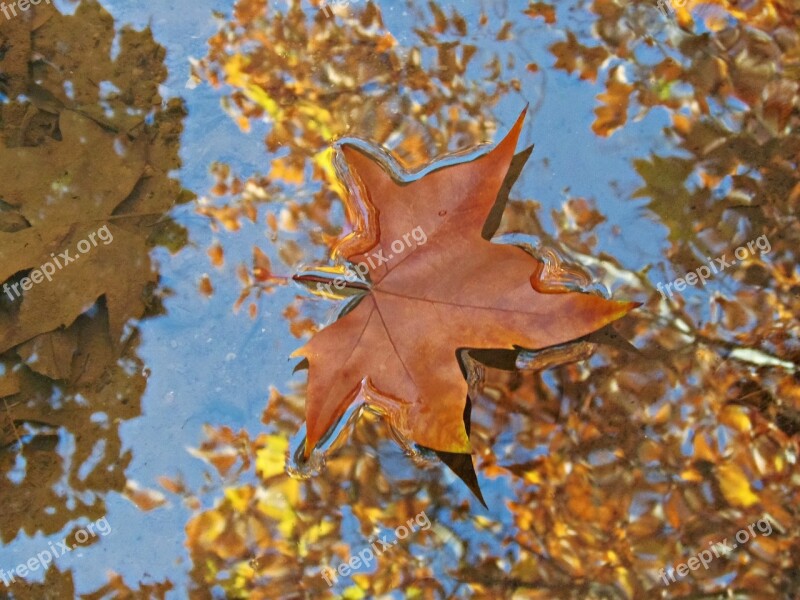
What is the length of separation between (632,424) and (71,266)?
5.04ft

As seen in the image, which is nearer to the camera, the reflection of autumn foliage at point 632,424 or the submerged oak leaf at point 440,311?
the submerged oak leaf at point 440,311

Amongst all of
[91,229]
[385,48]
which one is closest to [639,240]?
[385,48]

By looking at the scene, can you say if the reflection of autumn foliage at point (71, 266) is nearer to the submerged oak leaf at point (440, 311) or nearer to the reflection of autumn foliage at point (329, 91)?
the reflection of autumn foliage at point (329, 91)

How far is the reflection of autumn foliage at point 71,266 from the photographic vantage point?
1.61 m

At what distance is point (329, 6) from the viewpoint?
1.72 metres

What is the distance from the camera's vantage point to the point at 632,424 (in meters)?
1.62

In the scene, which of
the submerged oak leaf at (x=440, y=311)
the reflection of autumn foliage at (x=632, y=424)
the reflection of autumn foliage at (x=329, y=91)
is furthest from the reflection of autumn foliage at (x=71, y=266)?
the submerged oak leaf at (x=440, y=311)

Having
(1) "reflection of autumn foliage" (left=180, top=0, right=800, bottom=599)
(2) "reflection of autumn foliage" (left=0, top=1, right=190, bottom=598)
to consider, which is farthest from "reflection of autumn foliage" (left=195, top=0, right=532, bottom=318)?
(2) "reflection of autumn foliage" (left=0, top=1, right=190, bottom=598)

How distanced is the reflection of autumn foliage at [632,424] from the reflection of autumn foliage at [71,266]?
31cm

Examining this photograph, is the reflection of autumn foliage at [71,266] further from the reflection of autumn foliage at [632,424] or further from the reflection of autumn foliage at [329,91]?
the reflection of autumn foliage at [632,424]

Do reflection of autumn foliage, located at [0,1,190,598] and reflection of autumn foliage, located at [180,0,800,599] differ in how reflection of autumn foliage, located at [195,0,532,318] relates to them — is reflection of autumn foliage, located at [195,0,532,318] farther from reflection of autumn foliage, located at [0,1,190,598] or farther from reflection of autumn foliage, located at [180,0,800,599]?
reflection of autumn foliage, located at [0,1,190,598]

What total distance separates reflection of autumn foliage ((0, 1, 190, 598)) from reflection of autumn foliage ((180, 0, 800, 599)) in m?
0.31

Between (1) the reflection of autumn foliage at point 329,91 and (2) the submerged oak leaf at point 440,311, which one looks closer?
(2) the submerged oak leaf at point 440,311

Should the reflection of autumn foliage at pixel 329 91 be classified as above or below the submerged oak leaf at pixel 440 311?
above
